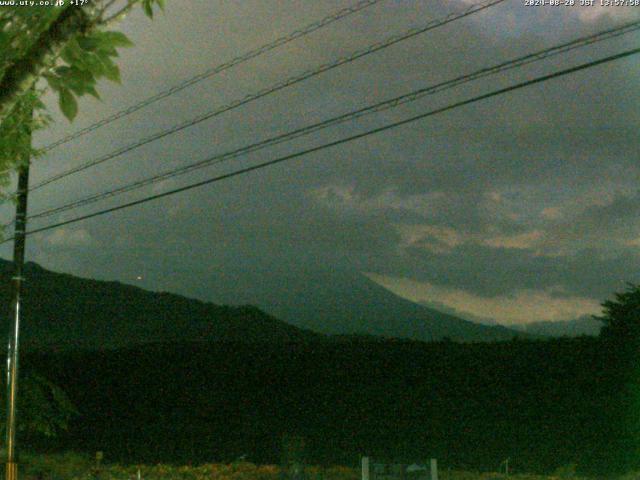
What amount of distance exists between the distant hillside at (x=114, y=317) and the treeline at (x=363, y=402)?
27.0 feet

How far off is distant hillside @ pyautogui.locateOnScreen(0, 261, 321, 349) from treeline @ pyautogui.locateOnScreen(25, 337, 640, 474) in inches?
324

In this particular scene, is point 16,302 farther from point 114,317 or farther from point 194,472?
point 114,317

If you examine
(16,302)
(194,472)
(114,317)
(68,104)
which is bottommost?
(194,472)

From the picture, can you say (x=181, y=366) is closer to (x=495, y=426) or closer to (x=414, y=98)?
(x=495, y=426)

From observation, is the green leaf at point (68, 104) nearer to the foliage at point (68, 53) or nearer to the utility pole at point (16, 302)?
the foliage at point (68, 53)

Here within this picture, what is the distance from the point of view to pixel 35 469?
52.0 feet

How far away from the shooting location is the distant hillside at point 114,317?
31.4m

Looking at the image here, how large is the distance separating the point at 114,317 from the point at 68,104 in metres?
35.8

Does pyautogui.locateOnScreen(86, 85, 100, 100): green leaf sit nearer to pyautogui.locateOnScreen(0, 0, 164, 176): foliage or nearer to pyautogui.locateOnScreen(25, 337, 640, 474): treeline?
pyautogui.locateOnScreen(0, 0, 164, 176): foliage

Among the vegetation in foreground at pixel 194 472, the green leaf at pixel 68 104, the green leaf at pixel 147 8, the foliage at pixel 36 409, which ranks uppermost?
the green leaf at pixel 147 8

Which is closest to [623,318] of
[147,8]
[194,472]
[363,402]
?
[363,402]

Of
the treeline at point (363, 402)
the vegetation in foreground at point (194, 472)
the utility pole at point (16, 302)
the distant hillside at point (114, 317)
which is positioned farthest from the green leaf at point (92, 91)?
the distant hillside at point (114, 317)

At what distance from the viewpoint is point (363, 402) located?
672 inches

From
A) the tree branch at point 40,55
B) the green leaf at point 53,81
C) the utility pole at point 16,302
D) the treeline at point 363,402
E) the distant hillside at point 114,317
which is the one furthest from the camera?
the distant hillside at point 114,317
